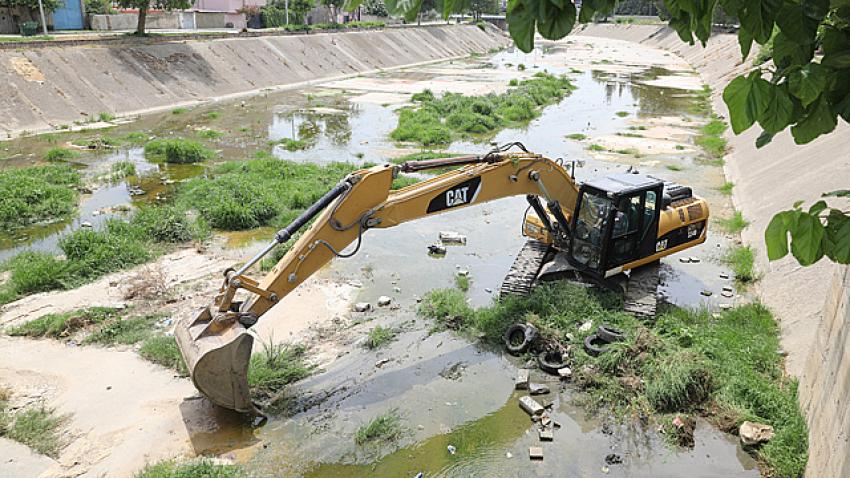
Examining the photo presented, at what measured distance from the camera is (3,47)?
2712 centimetres

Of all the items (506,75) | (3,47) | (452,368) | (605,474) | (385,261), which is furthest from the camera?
(506,75)

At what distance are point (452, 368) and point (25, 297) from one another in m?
7.36

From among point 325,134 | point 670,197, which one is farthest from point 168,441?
point 325,134

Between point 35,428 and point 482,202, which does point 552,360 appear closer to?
point 482,202

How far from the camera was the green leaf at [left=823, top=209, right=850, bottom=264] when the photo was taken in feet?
8.78

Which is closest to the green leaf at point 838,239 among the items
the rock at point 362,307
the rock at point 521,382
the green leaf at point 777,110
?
the green leaf at point 777,110

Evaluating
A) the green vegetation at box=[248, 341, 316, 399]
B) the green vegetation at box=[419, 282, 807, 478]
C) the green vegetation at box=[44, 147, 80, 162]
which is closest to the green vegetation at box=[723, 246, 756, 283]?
the green vegetation at box=[419, 282, 807, 478]

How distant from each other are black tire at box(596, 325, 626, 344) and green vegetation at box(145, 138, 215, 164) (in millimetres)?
15211

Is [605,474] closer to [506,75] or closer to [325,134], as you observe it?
[325,134]

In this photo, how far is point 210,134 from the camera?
2409 centimetres

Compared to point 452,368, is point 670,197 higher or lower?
higher

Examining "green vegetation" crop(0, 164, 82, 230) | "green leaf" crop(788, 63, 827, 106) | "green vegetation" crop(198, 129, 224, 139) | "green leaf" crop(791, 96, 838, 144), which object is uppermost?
"green leaf" crop(788, 63, 827, 106)

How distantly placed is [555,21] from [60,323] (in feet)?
31.5

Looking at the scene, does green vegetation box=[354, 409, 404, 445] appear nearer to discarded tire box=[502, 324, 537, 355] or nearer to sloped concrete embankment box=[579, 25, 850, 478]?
discarded tire box=[502, 324, 537, 355]
